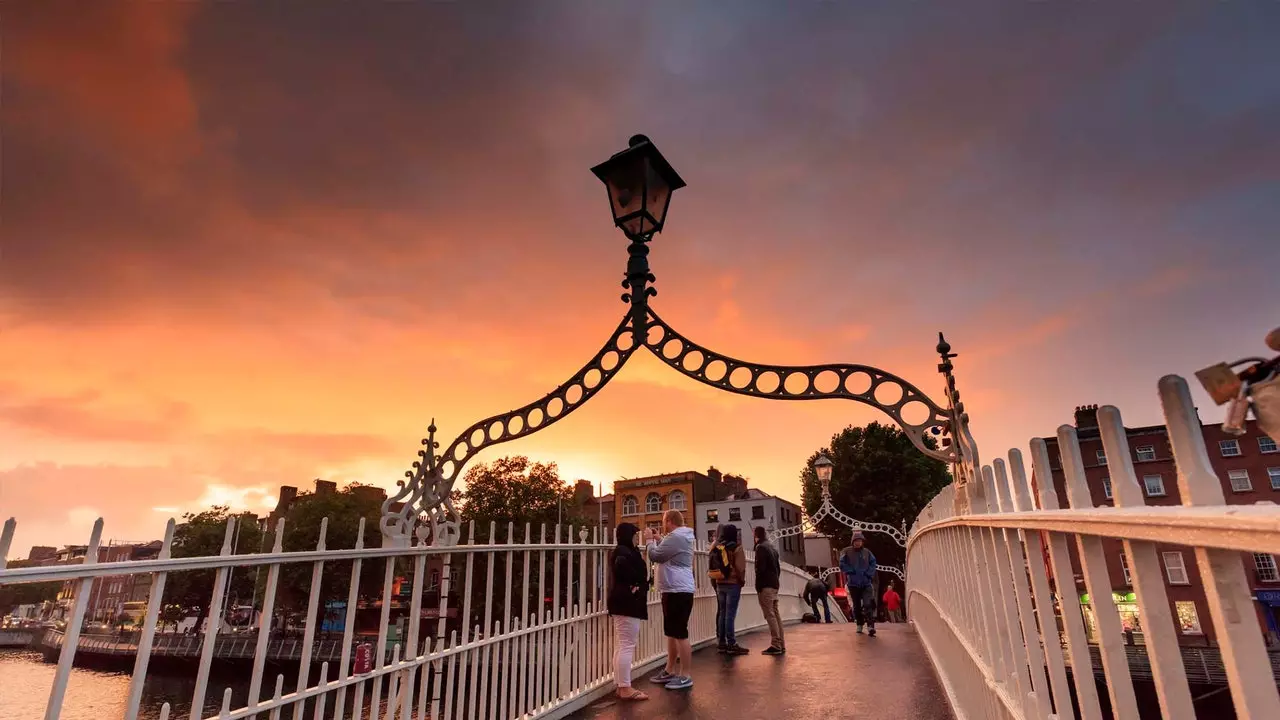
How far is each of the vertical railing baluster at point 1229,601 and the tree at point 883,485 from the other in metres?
36.8

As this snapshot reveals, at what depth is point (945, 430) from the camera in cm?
500

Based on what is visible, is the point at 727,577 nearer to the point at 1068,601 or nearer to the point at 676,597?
the point at 676,597

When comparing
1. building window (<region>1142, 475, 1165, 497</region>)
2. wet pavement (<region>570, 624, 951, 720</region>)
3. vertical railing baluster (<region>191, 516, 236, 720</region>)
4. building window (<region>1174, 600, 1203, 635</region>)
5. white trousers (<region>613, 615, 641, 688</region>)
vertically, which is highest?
building window (<region>1142, 475, 1165, 497</region>)

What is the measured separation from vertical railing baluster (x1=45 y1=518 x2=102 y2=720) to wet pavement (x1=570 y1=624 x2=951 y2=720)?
13.9 feet

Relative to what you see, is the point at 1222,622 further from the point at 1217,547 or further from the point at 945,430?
the point at 945,430

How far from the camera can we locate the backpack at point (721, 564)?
870 centimetres

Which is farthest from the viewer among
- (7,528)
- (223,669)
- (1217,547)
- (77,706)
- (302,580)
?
(223,669)

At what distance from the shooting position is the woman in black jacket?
6.16 meters

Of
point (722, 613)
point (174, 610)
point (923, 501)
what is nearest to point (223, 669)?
point (174, 610)

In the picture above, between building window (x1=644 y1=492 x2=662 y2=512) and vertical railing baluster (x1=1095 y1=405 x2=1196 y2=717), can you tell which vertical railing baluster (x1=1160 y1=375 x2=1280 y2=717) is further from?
building window (x1=644 y1=492 x2=662 y2=512)

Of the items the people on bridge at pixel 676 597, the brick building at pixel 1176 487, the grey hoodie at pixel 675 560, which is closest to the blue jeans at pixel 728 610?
the people on bridge at pixel 676 597

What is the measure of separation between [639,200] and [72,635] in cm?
477

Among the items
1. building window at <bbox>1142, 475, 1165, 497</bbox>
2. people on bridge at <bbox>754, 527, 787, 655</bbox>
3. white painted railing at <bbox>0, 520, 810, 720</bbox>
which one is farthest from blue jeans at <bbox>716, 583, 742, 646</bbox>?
building window at <bbox>1142, 475, 1165, 497</bbox>

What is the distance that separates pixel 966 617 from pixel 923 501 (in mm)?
36407
